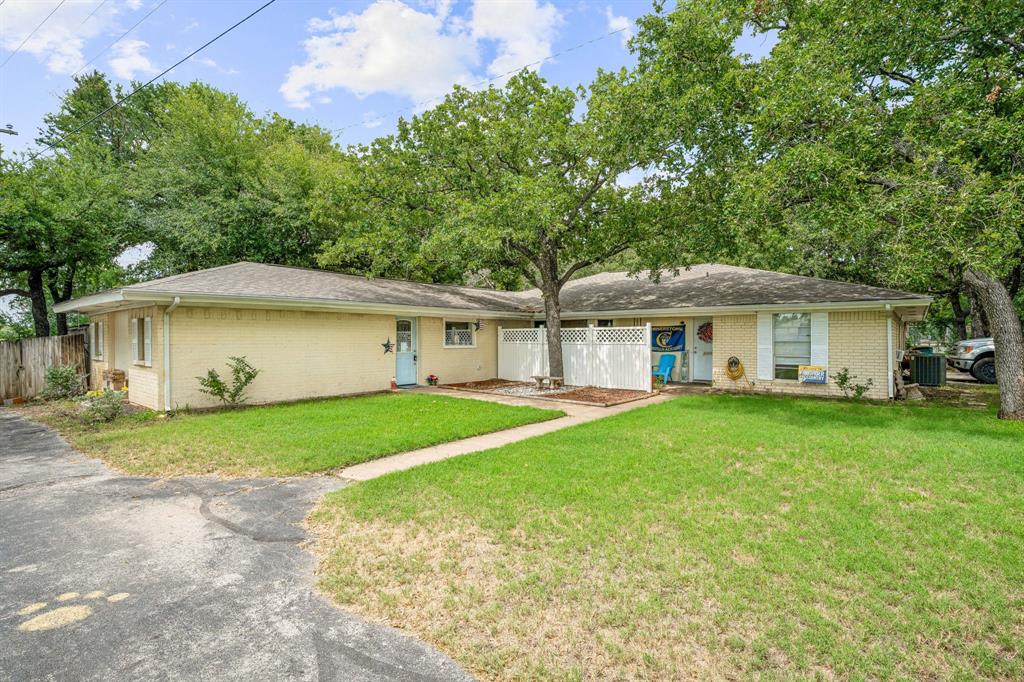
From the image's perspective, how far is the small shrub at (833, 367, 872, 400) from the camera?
11.7 m

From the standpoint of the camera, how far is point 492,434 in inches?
321

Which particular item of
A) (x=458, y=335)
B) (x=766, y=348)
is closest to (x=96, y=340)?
(x=458, y=335)

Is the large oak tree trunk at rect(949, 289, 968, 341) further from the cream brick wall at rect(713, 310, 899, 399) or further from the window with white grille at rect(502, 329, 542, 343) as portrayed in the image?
the window with white grille at rect(502, 329, 542, 343)

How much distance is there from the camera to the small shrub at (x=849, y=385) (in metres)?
11.7

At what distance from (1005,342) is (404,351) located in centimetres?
1383

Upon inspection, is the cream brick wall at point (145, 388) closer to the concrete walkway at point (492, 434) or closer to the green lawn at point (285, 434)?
the green lawn at point (285, 434)

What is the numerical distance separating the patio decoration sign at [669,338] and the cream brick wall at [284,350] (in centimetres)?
826

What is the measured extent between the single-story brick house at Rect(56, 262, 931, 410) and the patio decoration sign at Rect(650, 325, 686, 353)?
0.05 metres

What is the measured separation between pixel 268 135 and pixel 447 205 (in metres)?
16.5

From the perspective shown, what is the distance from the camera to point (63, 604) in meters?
3.16

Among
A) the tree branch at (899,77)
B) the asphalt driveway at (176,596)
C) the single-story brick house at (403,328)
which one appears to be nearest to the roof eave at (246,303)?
the single-story brick house at (403,328)

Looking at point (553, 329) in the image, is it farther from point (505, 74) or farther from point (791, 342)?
point (505, 74)

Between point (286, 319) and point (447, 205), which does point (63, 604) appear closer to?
point (286, 319)

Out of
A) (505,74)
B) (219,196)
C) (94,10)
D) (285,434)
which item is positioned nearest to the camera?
(285,434)
